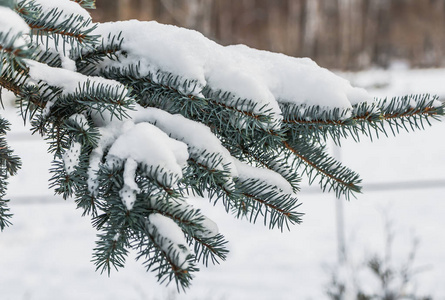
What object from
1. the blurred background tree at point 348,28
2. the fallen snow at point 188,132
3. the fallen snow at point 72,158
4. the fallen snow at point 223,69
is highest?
the fallen snow at point 223,69

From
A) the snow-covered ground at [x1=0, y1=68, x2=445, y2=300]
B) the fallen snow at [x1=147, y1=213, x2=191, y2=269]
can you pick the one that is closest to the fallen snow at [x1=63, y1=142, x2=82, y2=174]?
the fallen snow at [x1=147, y1=213, x2=191, y2=269]

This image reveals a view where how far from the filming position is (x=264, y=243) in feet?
11.5

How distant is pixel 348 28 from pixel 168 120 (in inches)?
505

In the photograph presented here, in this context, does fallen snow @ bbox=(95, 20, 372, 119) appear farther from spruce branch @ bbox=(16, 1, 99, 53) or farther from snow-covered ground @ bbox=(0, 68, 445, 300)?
snow-covered ground @ bbox=(0, 68, 445, 300)

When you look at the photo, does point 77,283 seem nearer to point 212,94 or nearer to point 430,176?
point 212,94

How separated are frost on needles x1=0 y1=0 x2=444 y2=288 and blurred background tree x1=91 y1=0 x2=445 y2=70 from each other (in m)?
10.4

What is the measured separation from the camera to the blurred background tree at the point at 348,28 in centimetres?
1162

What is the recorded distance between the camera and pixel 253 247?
346 cm

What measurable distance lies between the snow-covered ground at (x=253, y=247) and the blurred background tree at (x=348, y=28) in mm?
7388

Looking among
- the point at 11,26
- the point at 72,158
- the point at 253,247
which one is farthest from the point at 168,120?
the point at 253,247

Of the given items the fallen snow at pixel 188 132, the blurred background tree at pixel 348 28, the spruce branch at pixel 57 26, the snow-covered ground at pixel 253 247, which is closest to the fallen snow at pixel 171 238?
the fallen snow at pixel 188 132

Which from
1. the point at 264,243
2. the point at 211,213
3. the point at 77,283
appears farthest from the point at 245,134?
the point at 211,213

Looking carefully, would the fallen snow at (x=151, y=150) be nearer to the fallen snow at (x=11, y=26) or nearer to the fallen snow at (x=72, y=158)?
the fallen snow at (x=72, y=158)

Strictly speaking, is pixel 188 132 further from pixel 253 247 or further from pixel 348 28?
pixel 348 28
